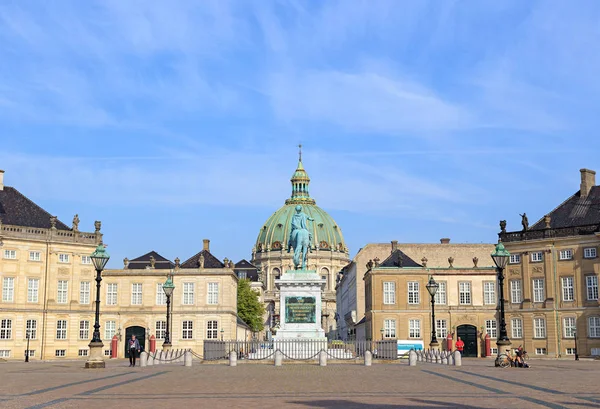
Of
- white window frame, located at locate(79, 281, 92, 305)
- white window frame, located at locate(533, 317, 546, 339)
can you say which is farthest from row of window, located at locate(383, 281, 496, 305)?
white window frame, located at locate(79, 281, 92, 305)

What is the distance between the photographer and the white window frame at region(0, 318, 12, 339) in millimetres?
65125

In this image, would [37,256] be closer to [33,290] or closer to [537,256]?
[33,290]

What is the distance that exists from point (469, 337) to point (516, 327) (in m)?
8.67

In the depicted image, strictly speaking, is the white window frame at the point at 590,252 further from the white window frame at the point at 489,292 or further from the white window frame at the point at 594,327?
the white window frame at the point at 489,292

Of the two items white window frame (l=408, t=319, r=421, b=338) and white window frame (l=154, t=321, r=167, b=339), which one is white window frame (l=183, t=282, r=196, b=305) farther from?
white window frame (l=408, t=319, r=421, b=338)

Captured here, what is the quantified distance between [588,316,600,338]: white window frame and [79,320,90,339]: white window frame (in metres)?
41.4

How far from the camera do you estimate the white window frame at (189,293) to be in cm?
7619

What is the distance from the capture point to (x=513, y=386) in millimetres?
22594

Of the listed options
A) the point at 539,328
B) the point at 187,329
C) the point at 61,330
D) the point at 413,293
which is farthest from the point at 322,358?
the point at 187,329

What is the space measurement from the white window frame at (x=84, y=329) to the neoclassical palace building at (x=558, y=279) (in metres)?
35.8

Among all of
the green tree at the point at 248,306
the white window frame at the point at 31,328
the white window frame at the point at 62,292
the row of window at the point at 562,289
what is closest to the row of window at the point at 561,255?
the row of window at the point at 562,289

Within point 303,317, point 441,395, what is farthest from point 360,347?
point 441,395

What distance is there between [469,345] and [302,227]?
3500 centimetres

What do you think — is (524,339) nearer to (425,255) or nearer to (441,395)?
(425,255)
